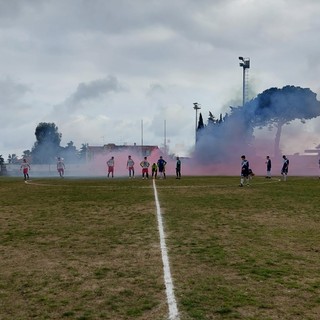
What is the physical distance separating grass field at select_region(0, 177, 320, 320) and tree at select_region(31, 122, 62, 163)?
9897 centimetres

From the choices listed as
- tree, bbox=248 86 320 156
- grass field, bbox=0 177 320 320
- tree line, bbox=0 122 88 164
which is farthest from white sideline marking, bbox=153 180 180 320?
tree line, bbox=0 122 88 164

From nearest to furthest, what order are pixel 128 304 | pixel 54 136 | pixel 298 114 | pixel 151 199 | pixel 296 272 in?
pixel 128 304 < pixel 296 272 < pixel 151 199 < pixel 298 114 < pixel 54 136

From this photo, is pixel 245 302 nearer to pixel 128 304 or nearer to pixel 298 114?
pixel 128 304

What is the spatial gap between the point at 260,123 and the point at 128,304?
6662 cm

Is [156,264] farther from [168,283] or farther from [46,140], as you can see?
[46,140]

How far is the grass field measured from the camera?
586 cm

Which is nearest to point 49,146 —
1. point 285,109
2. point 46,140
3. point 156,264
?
point 46,140

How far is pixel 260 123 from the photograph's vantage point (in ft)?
230

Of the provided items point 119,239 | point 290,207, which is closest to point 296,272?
point 119,239

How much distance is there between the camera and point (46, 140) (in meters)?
125

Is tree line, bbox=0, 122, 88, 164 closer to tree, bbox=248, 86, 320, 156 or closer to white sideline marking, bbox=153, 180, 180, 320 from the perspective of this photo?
tree, bbox=248, 86, 320, 156

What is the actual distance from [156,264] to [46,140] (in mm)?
121683

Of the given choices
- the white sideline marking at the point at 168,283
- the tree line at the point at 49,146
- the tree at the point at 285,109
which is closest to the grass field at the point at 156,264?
the white sideline marking at the point at 168,283

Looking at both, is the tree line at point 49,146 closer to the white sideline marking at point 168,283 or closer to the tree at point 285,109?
the tree at point 285,109
